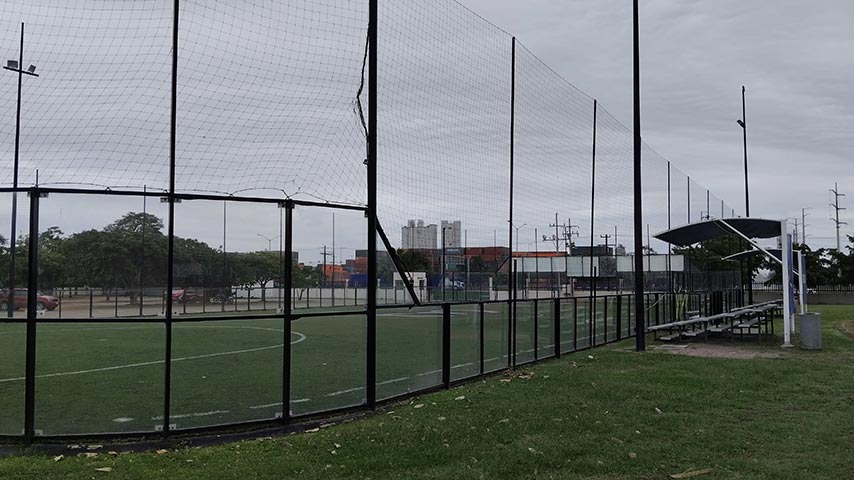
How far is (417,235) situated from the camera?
977cm

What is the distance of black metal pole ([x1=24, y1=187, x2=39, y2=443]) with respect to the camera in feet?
20.1

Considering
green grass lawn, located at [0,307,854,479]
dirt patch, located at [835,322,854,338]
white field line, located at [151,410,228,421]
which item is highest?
white field line, located at [151,410,228,421]

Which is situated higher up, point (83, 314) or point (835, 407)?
point (83, 314)

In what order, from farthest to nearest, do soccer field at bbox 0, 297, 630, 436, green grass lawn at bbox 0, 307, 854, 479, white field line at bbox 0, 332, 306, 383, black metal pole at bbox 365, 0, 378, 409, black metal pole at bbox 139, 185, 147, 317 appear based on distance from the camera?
black metal pole at bbox 365, 0, 378, 409 < white field line at bbox 0, 332, 306, 383 < soccer field at bbox 0, 297, 630, 436 < black metal pole at bbox 139, 185, 147, 317 < green grass lawn at bbox 0, 307, 854, 479

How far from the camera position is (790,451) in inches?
242

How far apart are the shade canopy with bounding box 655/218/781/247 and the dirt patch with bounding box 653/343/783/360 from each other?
10.6 feet

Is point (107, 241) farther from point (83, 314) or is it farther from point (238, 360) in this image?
point (238, 360)

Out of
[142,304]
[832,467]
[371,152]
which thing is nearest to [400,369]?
[371,152]

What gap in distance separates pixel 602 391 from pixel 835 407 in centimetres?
261

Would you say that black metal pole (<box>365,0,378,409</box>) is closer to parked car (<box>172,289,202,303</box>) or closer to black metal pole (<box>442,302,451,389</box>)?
black metal pole (<box>442,302,451,389</box>)

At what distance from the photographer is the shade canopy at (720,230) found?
17203 millimetres

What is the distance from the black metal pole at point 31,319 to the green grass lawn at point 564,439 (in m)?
0.64

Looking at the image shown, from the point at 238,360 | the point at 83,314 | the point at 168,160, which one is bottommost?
the point at 238,360

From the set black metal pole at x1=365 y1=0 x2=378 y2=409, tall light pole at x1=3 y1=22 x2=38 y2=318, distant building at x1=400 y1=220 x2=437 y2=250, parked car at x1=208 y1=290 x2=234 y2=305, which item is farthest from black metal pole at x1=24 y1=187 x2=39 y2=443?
distant building at x1=400 y1=220 x2=437 y2=250
